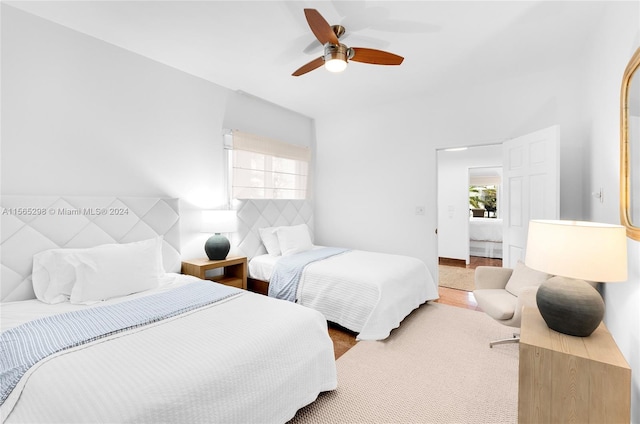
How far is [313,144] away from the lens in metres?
5.00

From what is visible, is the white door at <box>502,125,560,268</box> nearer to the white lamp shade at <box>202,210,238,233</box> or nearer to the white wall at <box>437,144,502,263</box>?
the white wall at <box>437,144,502,263</box>

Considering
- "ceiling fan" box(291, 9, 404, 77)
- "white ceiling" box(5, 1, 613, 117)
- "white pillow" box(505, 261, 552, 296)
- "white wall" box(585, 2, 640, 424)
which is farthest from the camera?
"white pillow" box(505, 261, 552, 296)

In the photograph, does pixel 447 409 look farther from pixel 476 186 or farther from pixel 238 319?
pixel 476 186

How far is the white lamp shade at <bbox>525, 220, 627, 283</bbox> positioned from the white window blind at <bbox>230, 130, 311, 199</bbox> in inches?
126

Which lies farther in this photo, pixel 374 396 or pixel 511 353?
pixel 511 353

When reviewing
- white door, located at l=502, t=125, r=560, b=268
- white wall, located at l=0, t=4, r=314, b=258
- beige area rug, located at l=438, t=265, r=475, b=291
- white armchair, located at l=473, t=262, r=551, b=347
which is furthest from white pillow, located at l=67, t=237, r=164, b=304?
beige area rug, located at l=438, t=265, r=475, b=291

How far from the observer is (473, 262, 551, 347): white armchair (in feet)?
7.38

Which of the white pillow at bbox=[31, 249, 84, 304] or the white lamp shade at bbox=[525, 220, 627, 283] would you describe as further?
the white pillow at bbox=[31, 249, 84, 304]

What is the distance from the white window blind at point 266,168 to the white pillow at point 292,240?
0.57 meters

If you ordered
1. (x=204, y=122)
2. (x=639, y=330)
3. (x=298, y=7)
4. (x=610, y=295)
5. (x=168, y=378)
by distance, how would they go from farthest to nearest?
(x=204, y=122), (x=298, y=7), (x=610, y=295), (x=639, y=330), (x=168, y=378)

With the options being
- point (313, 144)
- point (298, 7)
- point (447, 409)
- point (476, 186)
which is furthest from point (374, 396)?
point (476, 186)

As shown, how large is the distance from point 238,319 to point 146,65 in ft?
8.69

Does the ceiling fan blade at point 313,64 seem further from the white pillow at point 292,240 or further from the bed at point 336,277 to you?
the white pillow at point 292,240

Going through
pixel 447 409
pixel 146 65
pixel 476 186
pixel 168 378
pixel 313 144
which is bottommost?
pixel 447 409
